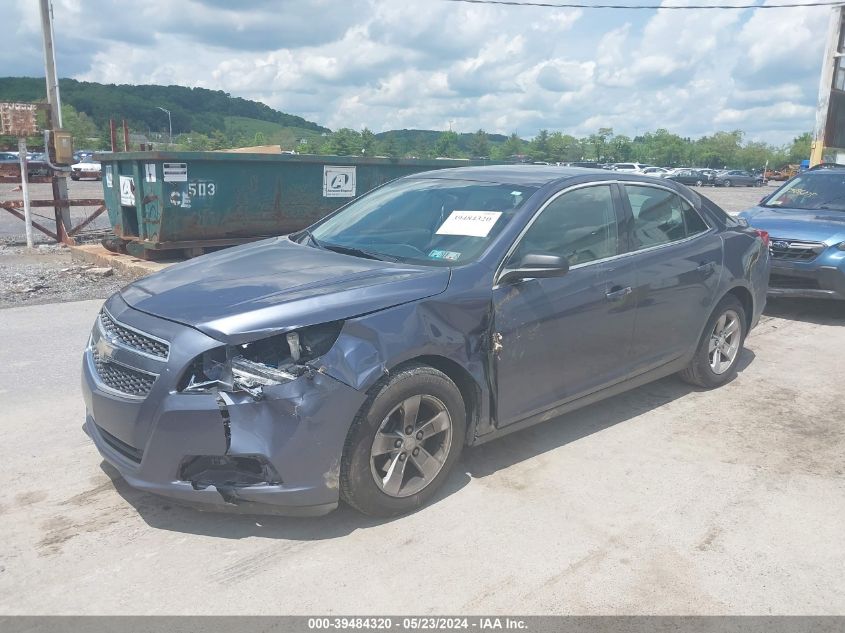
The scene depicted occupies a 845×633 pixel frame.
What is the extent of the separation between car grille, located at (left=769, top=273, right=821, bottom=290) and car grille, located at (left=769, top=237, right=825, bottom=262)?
213mm

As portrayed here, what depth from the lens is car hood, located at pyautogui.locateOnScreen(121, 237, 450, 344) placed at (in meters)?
3.14

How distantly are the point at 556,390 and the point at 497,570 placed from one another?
1331 mm

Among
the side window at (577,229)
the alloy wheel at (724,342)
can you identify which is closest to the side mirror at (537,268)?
the side window at (577,229)

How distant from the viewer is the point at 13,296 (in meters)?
8.33

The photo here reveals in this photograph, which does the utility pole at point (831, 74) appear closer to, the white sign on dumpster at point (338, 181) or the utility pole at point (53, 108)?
the white sign on dumpster at point (338, 181)

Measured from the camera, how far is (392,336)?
3.32 metres

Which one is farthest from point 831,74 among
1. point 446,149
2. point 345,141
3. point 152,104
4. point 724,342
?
point 152,104

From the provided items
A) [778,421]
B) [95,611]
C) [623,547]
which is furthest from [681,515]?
[95,611]

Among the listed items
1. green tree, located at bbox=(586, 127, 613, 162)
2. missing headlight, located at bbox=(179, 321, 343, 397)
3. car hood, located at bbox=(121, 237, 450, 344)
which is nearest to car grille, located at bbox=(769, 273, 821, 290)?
car hood, located at bbox=(121, 237, 450, 344)

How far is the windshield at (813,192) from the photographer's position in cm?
882

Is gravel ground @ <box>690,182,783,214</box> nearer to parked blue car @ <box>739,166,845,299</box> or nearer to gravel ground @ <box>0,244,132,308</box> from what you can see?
parked blue car @ <box>739,166,845,299</box>

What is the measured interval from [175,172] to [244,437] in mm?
7494

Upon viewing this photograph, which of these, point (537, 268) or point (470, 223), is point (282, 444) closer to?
point (537, 268)

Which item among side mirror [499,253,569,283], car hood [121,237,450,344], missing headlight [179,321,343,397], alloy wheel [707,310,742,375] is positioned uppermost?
side mirror [499,253,569,283]
